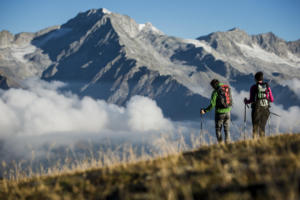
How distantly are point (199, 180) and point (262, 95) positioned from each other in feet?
26.0

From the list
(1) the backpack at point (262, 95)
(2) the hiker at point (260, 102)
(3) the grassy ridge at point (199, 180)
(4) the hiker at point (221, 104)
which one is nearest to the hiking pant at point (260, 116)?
(2) the hiker at point (260, 102)

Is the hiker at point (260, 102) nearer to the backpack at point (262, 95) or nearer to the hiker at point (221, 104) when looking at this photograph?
the backpack at point (262, 95)

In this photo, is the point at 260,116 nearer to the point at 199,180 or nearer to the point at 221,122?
the point at 221,122

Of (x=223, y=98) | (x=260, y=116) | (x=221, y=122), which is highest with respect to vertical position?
(x=223, y=98)

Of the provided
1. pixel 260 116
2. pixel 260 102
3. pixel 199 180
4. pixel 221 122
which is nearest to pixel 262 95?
pixel 260 102

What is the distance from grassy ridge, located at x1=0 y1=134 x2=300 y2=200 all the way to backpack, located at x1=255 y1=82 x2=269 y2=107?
445 cm

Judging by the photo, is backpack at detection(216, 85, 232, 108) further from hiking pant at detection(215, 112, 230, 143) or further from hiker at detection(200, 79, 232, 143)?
hiking pant at detection(215, 112, 230, 143)

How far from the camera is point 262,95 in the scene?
12.4 metres

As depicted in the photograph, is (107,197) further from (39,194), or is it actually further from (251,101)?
(251,101)

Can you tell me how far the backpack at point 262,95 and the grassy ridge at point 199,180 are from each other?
4.45m

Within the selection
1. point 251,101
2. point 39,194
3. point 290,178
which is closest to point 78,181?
point 39,194

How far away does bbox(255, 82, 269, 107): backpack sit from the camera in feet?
40.8

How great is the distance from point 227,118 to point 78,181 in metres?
7.44

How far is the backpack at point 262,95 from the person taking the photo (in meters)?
12.4
